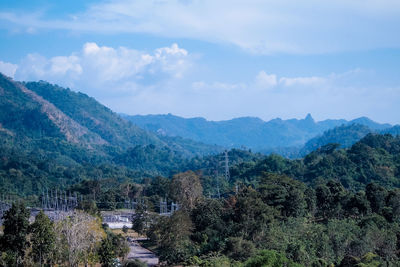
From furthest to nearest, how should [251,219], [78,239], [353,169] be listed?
1. [353,169]
2. [251,219]
3. [78,239]

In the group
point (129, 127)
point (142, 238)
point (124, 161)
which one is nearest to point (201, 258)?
point (142, 238)

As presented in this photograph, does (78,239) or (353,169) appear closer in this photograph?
(78,239)

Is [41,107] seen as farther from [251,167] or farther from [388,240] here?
[388,240]

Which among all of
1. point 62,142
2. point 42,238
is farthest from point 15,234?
point 62,142

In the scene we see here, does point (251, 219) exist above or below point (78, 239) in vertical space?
above

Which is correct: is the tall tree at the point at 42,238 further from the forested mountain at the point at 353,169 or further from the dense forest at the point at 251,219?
the forested mountain at the point at 353,169

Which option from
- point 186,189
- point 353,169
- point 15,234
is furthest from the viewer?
point 353,169

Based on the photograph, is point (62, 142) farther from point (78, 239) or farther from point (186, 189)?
point (78, 239)

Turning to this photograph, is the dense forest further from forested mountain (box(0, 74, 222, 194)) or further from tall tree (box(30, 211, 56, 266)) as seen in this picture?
forested mountain (box(0, 74, 222, 194))

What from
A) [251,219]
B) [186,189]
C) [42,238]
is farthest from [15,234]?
[186,189]

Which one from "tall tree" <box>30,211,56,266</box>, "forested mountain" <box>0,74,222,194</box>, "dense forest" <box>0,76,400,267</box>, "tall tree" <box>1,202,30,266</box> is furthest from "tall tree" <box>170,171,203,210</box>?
"forested mountain" <box>0,74,222,194</box>

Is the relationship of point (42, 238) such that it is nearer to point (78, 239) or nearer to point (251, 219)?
point (78, 239)

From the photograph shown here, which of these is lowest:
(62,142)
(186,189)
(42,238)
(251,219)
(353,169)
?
(251,219)

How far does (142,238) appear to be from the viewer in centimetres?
3269
